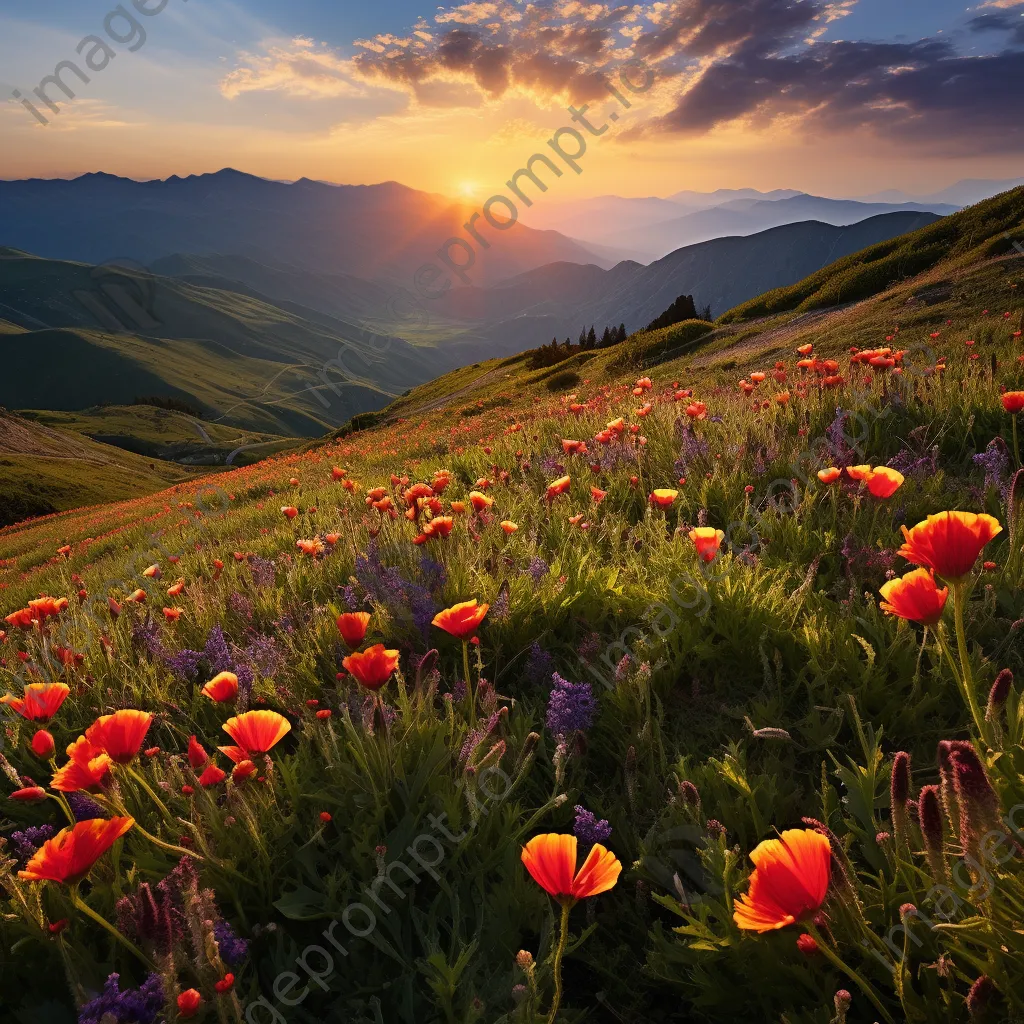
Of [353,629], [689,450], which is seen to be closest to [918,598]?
[353,629]

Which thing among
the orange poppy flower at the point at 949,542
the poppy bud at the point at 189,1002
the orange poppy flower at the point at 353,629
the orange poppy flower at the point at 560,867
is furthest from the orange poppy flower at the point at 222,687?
the orange poppy flower at the point at 949,542

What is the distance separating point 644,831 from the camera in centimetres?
210

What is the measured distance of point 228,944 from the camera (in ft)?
5.20

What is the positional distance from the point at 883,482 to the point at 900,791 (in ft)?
5.44

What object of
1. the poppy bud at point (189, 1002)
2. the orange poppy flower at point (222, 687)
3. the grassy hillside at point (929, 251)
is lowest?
the poppy bud at point (189, 1002)

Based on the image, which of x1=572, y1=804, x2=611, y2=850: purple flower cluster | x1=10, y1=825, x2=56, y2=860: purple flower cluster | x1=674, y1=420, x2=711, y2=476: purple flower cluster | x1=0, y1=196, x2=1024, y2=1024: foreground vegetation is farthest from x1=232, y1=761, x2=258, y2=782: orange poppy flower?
x1=674, y1=420, x2=711, y2=476: purple flower cluster

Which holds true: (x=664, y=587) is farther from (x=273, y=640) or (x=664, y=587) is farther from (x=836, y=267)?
(x=836, y=267)

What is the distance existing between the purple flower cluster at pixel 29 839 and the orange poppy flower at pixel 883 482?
3297mm

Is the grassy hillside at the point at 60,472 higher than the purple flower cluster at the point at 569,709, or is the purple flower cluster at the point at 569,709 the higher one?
the purple flower cluster at the point at 569,709

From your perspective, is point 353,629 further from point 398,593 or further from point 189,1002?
point 398,593

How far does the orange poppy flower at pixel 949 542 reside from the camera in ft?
4.58

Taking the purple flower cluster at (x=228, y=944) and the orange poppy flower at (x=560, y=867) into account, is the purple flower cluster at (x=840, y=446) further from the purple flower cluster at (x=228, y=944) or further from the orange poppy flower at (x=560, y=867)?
the purple flower cluster at (x=228, y=944)

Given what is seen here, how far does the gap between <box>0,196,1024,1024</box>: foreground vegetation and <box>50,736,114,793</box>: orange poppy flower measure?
2 cm

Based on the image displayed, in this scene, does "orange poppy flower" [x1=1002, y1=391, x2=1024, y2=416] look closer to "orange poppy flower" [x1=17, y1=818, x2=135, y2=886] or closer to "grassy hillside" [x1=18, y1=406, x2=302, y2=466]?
"orange poppy flower" [x1=17, y1=818, x2=135, y2=886]
